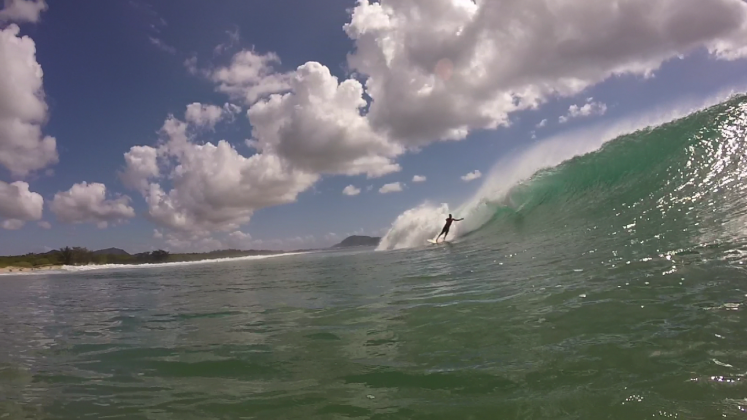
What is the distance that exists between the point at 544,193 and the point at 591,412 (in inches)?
712

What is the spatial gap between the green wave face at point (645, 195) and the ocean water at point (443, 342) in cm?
18

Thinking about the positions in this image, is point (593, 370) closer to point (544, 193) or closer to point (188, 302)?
point (188, 302)

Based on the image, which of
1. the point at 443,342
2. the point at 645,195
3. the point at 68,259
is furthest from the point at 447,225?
the point at 68,259

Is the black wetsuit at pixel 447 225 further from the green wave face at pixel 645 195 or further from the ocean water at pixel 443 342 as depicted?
the ocean water at pixel 443 342

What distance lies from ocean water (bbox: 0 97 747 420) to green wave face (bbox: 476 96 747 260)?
18 centimetres

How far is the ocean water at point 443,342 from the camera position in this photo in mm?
3082

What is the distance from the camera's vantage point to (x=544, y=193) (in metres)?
19.5

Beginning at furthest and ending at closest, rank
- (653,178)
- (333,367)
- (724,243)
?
(653,178), (724,243), (333,367)

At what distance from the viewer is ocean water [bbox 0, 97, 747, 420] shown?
3082mm

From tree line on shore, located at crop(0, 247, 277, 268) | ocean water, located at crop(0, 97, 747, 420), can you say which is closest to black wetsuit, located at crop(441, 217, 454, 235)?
ocean water, located at crop(0, 97, 747, 420)

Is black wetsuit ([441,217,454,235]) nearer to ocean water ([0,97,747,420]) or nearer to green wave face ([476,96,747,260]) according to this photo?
green wave face ([476,96,747,260])

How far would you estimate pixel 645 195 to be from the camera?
1377cm

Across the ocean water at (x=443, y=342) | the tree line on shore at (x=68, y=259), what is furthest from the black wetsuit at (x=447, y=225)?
the tree line on shore at (x=68, y=259)

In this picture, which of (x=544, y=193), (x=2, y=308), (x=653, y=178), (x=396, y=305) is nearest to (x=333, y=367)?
(x=396, y=305)
